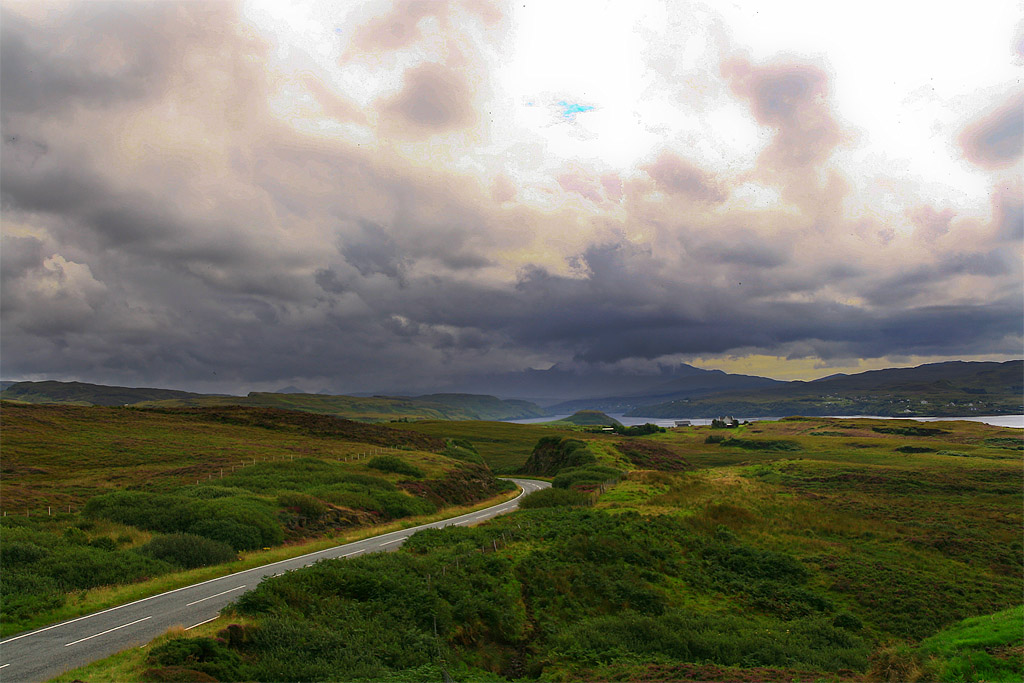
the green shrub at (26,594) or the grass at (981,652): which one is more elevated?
the green shrub at (26,594)

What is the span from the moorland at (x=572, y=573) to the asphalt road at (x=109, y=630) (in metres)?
1.50

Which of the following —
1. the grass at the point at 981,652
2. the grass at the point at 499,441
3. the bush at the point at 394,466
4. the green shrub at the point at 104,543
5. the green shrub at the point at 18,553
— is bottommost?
the grass at the point at 499,441

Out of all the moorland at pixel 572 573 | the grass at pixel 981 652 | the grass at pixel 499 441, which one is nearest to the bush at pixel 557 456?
the grass at pixel 499 441

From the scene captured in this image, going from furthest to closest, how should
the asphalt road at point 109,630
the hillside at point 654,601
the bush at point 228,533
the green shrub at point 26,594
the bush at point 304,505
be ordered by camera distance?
the bush at point 304,505 < the bush at point 228,533 < the green shrub at point 26,594 < the hillside at point 654,601 < the asphalt road at point 109,630

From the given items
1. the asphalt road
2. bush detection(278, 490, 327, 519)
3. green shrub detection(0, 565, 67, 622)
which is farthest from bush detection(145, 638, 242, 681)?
bush detection(278, 490, 327, 519)

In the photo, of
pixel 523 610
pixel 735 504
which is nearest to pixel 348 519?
pixel 523 610

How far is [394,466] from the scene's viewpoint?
223ft

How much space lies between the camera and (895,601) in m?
30.4

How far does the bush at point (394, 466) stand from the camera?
6681 cm

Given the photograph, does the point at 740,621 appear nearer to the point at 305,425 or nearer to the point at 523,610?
the point at 523,610

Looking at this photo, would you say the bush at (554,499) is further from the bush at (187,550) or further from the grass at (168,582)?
the bush at (187,550)

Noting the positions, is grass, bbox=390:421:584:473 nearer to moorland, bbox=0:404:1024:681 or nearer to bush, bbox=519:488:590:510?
moorland, bbox=0:404:1024:681

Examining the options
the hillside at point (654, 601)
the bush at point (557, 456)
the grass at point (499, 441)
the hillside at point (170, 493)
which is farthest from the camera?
A: the grass at point (499, 441)

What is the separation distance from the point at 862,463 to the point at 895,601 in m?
86.6
